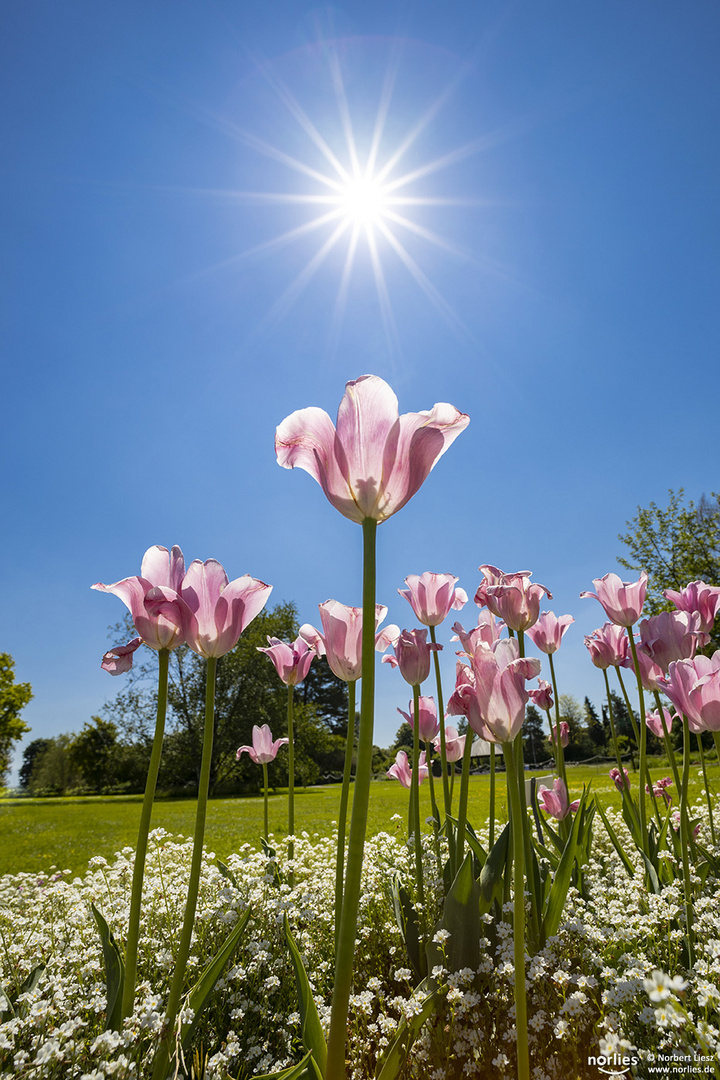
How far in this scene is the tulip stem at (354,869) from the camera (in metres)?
1.24

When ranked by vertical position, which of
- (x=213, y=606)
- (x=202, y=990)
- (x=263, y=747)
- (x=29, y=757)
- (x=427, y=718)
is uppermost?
(x=213, y=606)

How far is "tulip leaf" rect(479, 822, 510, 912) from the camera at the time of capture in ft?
7.31

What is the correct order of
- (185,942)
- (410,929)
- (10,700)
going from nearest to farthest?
(185,942) < (410,929) < (10,700)

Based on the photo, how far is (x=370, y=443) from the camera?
1.46 m

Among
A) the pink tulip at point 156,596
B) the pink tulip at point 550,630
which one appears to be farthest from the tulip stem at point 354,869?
the pink tulip at point 550,630

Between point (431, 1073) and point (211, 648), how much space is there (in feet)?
5.22

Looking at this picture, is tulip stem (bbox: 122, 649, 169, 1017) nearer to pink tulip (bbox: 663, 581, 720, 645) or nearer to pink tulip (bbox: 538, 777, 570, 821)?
pink tulip (bbox: 538, 777, 570, 821)

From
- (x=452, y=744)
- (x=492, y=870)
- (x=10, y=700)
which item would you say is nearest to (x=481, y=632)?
(x=492, y=870)

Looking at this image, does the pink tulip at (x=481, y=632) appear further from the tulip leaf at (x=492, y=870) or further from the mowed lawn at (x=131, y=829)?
the mowed lawn at (x=131, y=829)

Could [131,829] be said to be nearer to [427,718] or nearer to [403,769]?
[403,769]

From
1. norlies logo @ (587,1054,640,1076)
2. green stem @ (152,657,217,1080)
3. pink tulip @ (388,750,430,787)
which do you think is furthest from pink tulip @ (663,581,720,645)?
green stem @ (152,657,217,1080)

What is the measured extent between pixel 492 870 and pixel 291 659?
1.44 metres

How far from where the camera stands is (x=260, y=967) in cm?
236

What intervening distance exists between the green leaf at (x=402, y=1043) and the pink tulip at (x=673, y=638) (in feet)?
6.16
